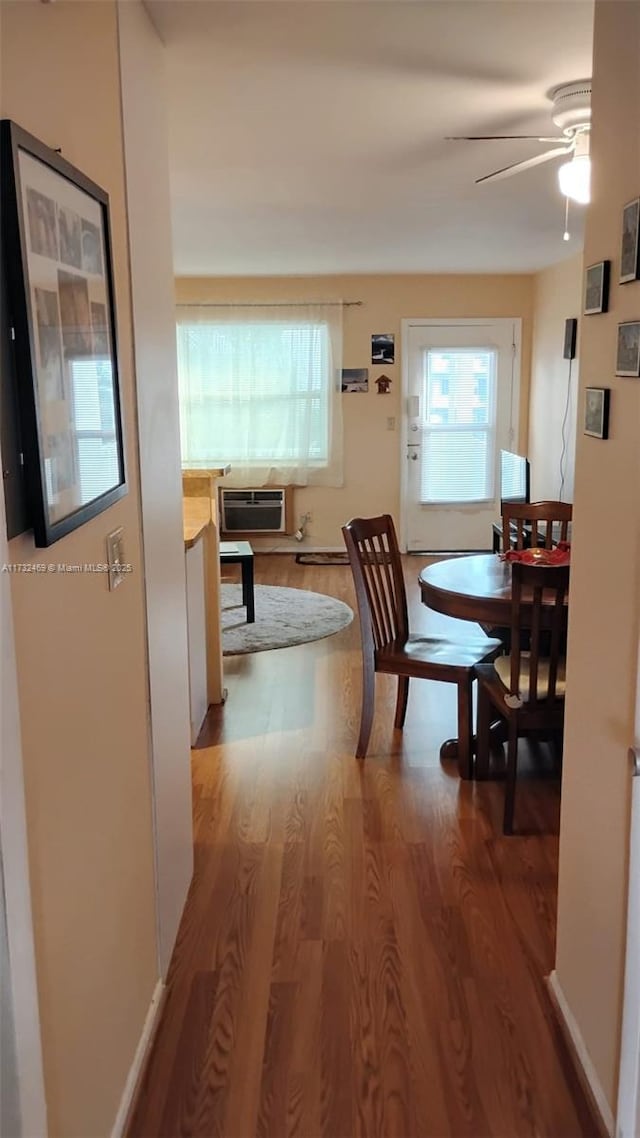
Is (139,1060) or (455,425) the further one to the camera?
(455,425)

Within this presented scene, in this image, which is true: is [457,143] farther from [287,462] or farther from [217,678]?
[287,462]

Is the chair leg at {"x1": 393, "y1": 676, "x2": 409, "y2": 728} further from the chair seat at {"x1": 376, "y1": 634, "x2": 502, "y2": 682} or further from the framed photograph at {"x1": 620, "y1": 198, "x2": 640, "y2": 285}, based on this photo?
the framed photograph at {"x1": 620, "y1": 198, "x2": 640, "y2": 285}

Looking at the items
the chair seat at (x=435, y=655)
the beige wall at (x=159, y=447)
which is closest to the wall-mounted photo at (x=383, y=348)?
the chair seat at (x=435, y=655)

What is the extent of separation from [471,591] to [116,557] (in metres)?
1.88

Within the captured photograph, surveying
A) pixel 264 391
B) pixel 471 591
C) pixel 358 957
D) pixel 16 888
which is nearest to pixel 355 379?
pixel 264 391

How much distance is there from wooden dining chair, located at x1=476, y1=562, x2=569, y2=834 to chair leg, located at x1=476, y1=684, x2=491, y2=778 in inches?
8.3

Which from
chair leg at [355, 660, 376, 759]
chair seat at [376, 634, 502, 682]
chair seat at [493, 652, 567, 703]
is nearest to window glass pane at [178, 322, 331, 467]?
chair seat at [376, 634, 502, 682]

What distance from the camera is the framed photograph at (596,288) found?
1.72 m

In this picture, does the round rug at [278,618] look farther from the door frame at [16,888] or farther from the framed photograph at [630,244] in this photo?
the door frame at [16,888]

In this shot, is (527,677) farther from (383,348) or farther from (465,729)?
(383,348)

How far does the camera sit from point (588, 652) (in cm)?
189

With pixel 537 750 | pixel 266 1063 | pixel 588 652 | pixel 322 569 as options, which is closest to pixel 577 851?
pixel 588 652

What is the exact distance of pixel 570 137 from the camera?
2.98 meters

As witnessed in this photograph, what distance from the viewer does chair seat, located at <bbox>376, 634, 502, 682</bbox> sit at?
351 centimetres
